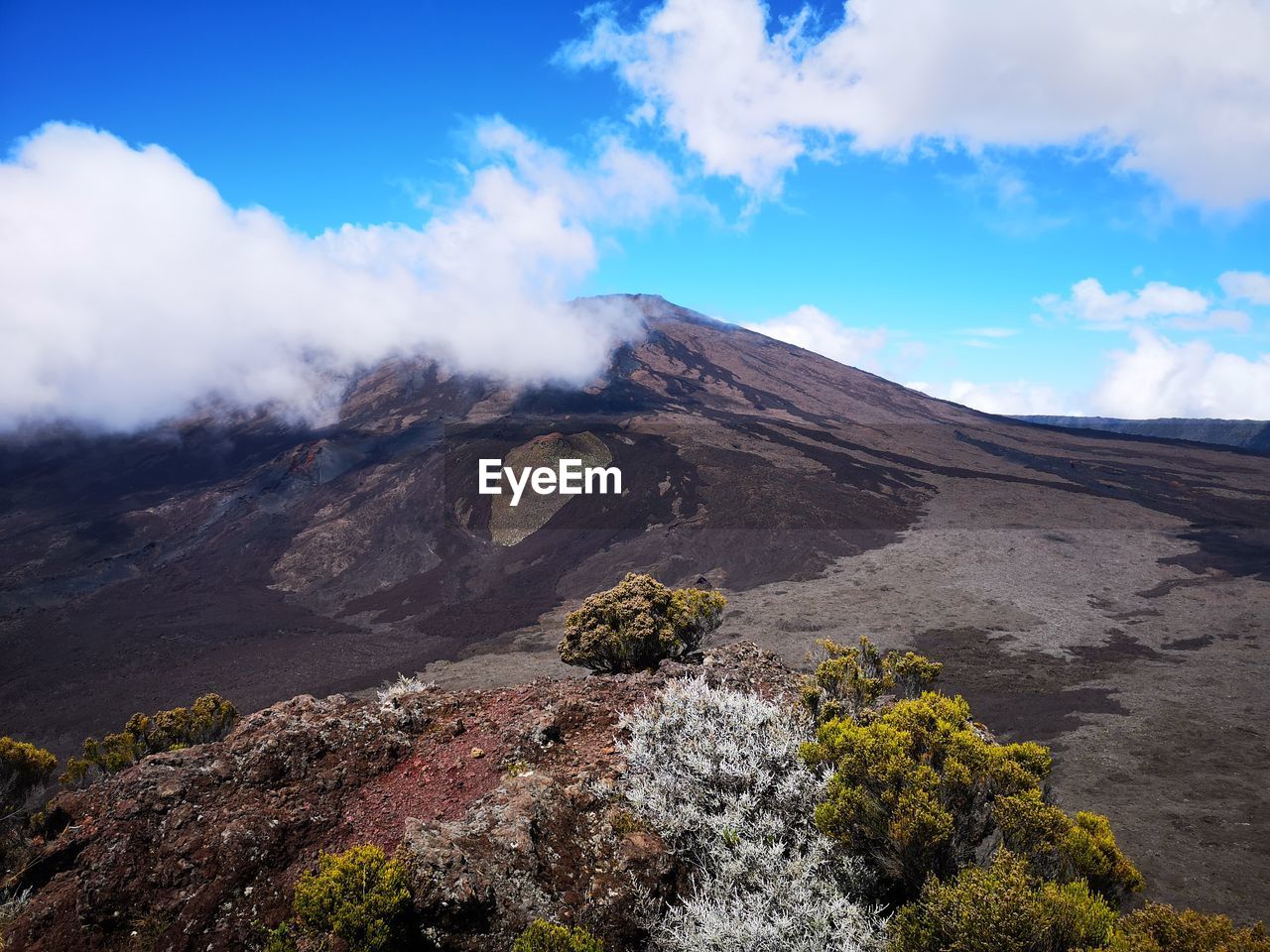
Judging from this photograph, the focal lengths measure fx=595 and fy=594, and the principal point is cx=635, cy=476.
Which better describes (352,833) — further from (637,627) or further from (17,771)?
(17,771)

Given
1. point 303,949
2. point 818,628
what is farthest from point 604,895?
point 818,628

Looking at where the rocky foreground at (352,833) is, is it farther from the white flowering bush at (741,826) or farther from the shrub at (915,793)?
the shrub at (915,793)

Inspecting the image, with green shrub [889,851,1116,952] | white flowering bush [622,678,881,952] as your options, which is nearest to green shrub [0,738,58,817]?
white flowering bush [622,678,881,952]

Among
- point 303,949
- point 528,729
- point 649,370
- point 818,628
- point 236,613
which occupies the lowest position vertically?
point 236,613

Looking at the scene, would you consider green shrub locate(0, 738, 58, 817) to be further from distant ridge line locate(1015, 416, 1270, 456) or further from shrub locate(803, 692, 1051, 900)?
distant ridge line locate(1015, 416, 1270, 456)

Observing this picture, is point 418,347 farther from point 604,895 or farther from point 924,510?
point 604,895

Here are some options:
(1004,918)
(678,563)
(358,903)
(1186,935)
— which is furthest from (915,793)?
(678,563)
